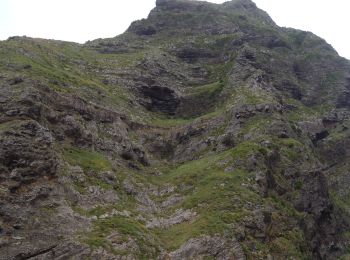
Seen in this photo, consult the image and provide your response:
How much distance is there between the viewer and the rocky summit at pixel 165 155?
51250 mm

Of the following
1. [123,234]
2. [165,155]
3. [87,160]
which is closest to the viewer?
[123,234]

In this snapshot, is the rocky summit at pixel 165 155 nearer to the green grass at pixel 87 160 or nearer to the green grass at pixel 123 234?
the green grass at pixel 123 234

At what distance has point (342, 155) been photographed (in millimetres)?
109000

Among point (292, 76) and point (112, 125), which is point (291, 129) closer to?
point (112, 125)

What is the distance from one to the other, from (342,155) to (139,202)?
64.9 meters

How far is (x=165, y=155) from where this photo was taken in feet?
274

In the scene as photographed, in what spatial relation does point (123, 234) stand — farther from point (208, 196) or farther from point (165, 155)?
point (165, 155)

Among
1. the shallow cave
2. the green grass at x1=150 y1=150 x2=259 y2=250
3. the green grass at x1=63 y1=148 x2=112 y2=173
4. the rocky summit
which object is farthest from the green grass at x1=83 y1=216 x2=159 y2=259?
the shallow cave

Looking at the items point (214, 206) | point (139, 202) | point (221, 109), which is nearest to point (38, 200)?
point (139, 202)

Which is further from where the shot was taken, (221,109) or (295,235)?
(221,109)

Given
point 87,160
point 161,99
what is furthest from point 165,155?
point 87,160

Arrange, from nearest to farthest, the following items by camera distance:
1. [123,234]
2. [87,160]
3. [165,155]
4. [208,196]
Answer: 1. [123,234]
2. [208,196]
3. [87,160]
4. [165,155]

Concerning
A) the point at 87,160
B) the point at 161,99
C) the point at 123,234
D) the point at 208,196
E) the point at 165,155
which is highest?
the point at 161,99

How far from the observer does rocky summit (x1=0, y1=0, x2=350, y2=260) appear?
51.2m
